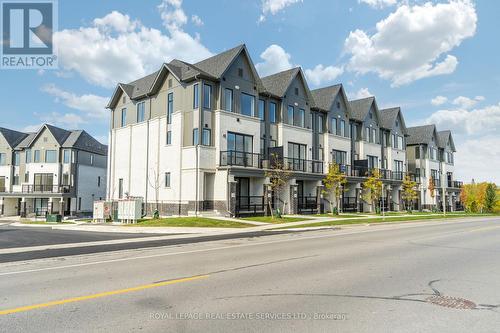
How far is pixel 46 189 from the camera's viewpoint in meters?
51.1

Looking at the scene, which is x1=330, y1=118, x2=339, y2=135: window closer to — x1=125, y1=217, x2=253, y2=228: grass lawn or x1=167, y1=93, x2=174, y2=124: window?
x1=167, y1=93, x2=174, y2=124: window

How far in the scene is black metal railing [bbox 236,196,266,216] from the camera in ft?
103

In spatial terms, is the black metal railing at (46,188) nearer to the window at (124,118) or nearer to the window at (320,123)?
the window at (124,118)

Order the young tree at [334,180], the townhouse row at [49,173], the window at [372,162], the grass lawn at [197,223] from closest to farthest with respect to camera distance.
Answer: the grass lawn at [197,223] < the young tree at [334,180] < the window at [372,162] < the townhouse row at [49,173]

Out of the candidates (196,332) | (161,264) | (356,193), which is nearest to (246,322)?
(196,332)

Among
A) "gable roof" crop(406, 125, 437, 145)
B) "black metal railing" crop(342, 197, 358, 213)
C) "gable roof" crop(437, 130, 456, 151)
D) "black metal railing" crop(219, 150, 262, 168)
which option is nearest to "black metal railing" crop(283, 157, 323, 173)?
"black metal railing" crop(219, 150, 262, 168)

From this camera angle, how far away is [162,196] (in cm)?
3206

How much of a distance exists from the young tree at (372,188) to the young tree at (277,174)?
13.2 m

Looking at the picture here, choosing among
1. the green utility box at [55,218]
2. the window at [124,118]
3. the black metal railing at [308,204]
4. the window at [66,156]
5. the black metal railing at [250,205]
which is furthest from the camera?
the window at [66,156]

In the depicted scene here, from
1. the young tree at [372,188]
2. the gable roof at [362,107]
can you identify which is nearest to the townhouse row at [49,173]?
the gable roof at [362,107]

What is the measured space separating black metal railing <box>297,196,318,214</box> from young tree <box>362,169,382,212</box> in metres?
7.93

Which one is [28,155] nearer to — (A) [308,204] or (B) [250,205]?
(B) [250,205]

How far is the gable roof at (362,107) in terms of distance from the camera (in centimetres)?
4694

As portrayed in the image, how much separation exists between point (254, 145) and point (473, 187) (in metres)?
58.5
